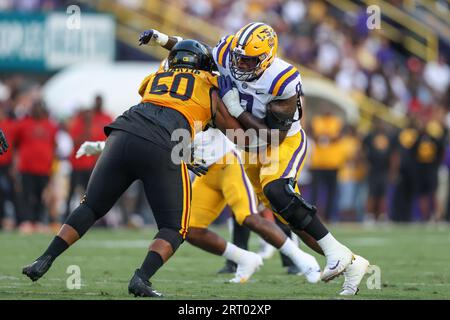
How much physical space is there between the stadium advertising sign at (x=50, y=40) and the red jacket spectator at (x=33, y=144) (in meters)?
3.19

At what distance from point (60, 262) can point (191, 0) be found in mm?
10609

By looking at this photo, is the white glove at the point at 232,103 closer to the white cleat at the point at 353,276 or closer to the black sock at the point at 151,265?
the black sock at the point at 151,265

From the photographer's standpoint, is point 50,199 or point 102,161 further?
point 50,199

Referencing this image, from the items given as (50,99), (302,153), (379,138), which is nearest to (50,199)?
(50,99)

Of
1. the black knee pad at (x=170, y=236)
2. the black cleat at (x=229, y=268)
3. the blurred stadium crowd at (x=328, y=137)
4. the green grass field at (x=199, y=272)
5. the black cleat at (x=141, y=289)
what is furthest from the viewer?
the blurred stadium crowd at (x=328, y=137)

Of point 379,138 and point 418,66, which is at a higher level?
point 418,66

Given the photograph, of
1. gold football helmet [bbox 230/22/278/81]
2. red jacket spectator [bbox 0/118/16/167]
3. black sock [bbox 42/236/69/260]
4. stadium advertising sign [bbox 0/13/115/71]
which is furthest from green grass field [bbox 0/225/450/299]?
stadium advertising sign [bbox 0/13/115/71]

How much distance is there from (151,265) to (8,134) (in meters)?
7.59

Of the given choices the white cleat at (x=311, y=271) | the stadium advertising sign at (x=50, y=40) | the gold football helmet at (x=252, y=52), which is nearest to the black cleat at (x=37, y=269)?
the gold football helmet at (x=252, y=52)

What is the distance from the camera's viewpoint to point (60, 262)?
873 centimetres

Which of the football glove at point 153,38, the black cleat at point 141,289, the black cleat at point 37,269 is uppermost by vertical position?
the football glove at point 153,38

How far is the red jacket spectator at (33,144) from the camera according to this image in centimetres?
1320

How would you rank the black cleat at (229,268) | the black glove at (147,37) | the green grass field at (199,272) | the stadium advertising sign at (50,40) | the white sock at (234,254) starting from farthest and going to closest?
the stadium advertising sign at (50,40), the black cleat at (229,268), the white sock at (234,254), the black glove at (147,37), the green grass field at (199,272)
